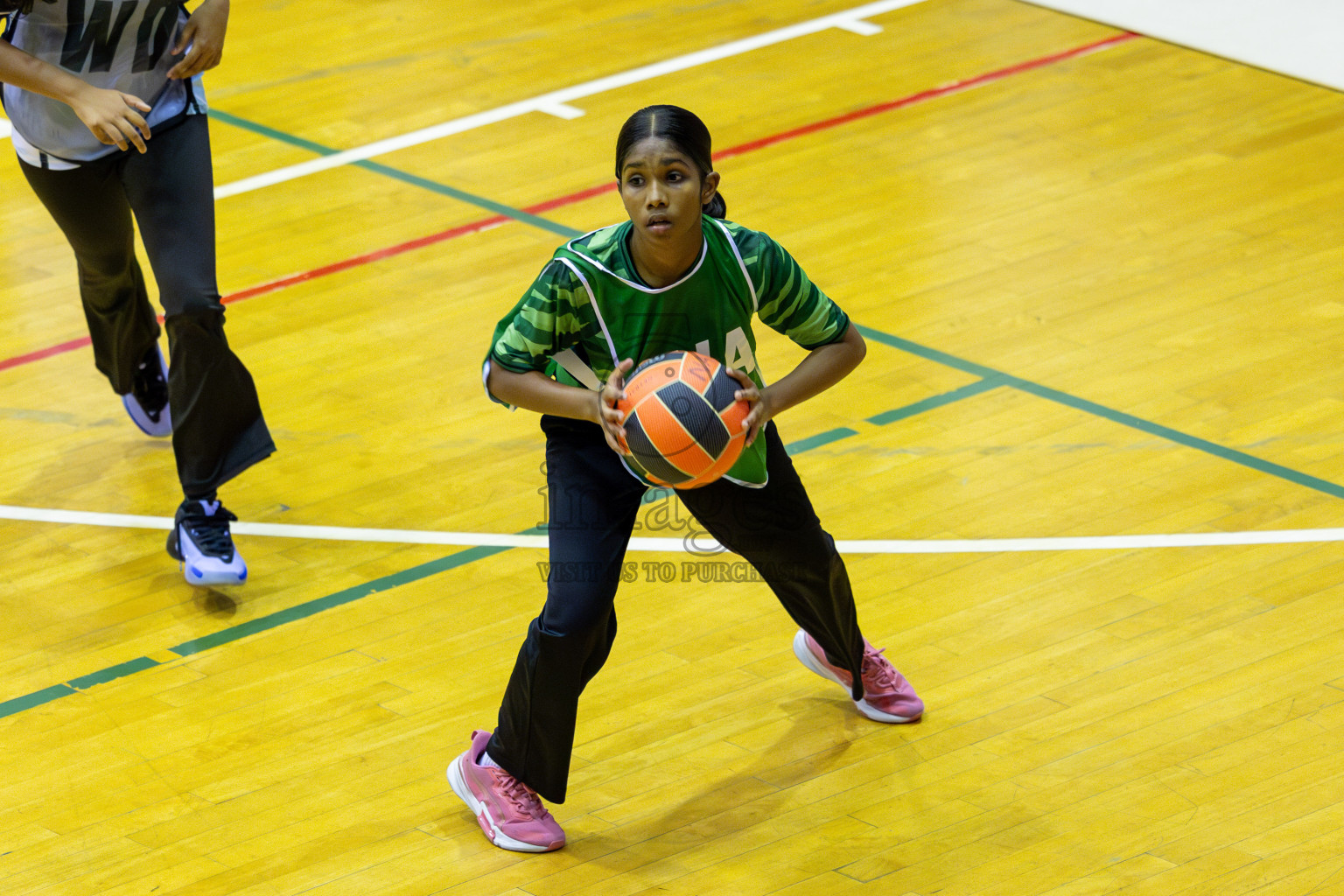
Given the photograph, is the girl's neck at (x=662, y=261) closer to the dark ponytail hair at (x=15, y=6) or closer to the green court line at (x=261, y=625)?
the green court line at (x=261, y=625)

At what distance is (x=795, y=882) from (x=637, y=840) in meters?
0.36

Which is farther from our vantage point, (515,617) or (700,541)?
(700,541)

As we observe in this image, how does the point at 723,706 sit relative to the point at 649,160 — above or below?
below

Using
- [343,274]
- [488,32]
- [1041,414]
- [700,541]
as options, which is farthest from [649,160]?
[488,32]

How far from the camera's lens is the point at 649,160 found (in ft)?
11.9

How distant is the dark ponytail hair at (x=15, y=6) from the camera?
4.64 m

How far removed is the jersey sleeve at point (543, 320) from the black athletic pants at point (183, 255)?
4.45 feet

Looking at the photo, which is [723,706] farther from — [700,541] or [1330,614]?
[1330,614]

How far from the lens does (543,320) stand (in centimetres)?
377

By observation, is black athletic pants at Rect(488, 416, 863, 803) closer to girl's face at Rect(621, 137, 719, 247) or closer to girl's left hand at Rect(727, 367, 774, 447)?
girl's left hand at Rect(727, 367, 774, 447)

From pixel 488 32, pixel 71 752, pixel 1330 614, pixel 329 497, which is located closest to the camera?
pixel 71 752

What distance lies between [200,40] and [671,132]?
1.80 m

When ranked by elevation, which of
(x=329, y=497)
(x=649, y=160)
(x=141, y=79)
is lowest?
(x=329, y=497)

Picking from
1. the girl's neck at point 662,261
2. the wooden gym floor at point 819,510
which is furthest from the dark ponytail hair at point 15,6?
the girl's neck at point 662,261
